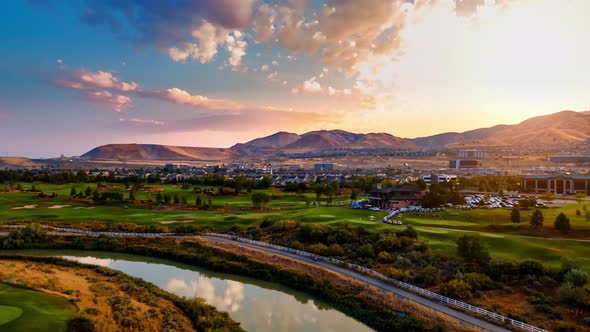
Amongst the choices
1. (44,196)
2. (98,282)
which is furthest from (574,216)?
(44,196)

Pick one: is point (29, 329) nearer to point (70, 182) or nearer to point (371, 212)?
point (371, 212)

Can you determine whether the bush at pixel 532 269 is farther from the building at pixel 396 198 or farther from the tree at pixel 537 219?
the building at pixel 396 198

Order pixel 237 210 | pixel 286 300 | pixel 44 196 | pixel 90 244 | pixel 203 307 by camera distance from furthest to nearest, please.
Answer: pixel 44 196 → pixel 237 210 → pixel 90 244 → pixel 286 300 → pixel 203 307

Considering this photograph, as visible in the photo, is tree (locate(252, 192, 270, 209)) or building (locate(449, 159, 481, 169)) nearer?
tree (locate(252, 192, 270, 209))

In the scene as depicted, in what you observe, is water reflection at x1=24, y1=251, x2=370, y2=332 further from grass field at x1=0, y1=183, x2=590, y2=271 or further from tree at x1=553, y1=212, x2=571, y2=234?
tree at x1=553, y1=212, x2=571, y2=234

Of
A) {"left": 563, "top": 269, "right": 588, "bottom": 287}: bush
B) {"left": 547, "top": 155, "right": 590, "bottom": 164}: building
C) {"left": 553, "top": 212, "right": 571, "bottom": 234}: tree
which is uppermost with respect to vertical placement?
{"left": 547, "top": 155, "right": 590, "bottom": 164}: building

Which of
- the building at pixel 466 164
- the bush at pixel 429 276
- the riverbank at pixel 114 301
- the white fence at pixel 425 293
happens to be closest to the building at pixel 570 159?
the building at pixel 466 164

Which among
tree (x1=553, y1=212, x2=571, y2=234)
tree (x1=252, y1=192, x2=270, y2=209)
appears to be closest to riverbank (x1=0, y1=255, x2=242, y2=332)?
tree (x1=553, y1=212, x2=571, y2=234)
